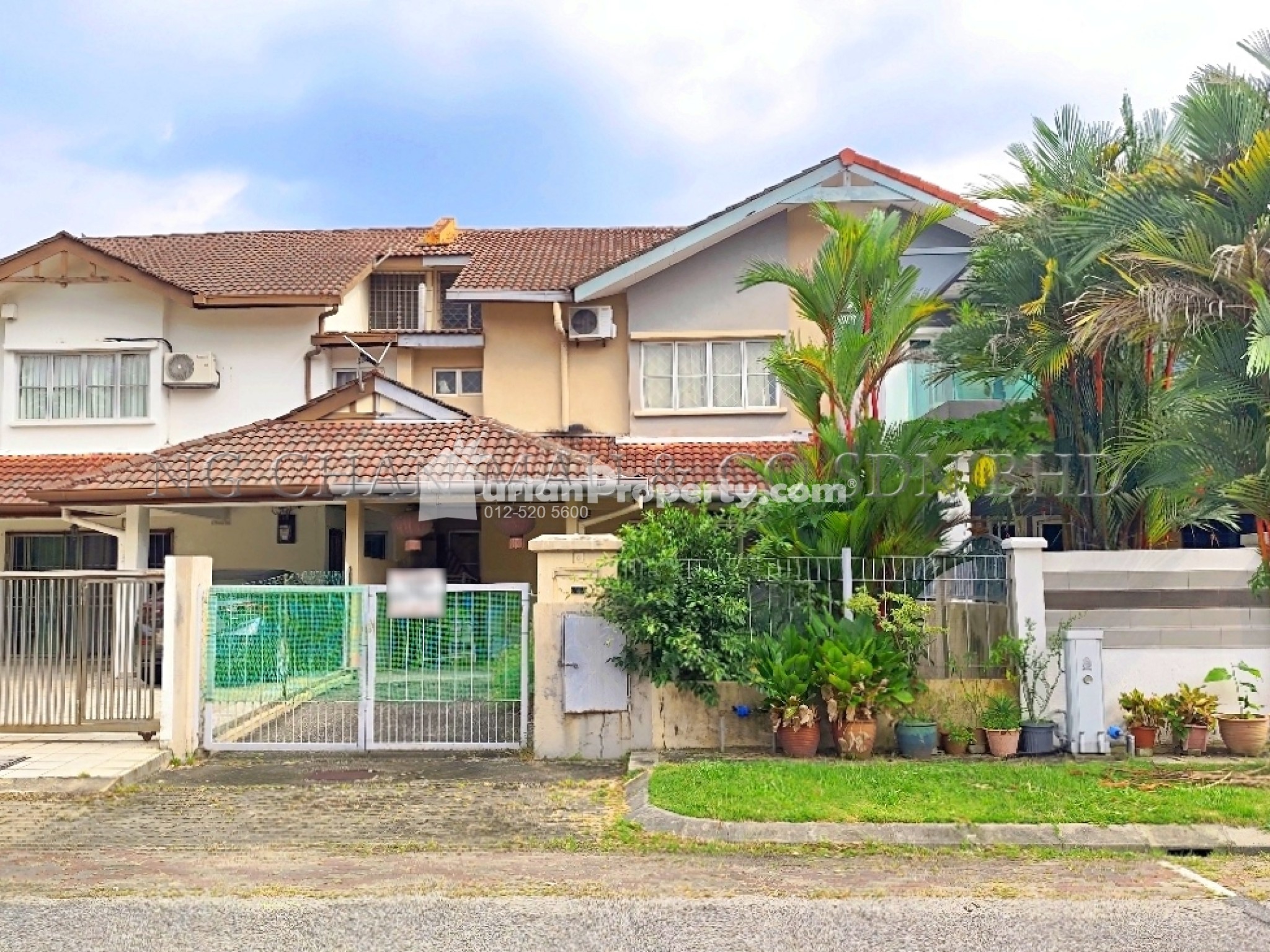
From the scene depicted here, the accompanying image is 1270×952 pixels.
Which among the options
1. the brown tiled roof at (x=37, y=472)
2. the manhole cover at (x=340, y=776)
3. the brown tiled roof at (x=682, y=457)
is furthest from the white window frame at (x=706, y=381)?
the manhole cover at (x=340, y=776)

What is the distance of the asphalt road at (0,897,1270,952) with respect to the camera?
204 inches

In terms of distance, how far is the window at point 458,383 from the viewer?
64.4 feet

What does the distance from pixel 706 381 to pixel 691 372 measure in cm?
27

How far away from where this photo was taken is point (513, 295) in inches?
663

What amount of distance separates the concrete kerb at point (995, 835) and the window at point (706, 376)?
10.2 m

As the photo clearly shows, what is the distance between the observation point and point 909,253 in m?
16.2

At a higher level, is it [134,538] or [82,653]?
[134,538]

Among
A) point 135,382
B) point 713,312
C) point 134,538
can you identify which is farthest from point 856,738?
point 135,382

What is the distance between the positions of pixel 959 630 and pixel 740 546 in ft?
7.26

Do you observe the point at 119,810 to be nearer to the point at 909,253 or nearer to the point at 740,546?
the point at 740,546

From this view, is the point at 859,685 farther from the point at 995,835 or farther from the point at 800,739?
the point at 995,835

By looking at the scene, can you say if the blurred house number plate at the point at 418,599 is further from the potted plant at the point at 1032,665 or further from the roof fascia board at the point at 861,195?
the roof fascia board at the point at 861,195

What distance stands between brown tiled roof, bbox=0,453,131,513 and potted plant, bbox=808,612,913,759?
1154 centimetres

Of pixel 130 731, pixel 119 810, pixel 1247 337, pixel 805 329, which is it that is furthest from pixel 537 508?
pixel 1247 337
